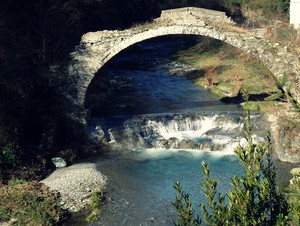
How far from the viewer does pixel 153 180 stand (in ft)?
58.1

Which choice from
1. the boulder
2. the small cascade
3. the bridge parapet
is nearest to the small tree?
the boulder

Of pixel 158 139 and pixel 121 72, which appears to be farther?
pixel 121 72

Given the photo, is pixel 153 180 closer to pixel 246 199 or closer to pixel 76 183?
pixel 76 183

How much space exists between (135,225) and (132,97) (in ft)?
45.6

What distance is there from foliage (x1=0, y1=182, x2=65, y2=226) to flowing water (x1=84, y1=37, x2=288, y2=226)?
5.63 feet

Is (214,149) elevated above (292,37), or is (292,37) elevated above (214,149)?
(292,37)

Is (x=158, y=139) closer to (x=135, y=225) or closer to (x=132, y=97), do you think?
(x=132, y=97)

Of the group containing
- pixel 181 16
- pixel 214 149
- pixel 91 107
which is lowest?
pixel 214 149

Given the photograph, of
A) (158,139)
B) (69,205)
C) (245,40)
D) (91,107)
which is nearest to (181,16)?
(245,40)

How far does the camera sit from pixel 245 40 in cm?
2050

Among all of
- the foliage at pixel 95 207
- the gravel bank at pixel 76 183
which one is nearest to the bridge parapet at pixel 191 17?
the gravel bank at pixel 76 183

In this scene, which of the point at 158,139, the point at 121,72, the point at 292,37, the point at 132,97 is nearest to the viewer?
the point at 158,139

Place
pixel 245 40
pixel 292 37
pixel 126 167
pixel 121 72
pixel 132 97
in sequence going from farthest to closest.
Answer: pixel 121 72 < pixel 132 97 < pixel 292 37 < pixel 245 40 < pixel 126 167

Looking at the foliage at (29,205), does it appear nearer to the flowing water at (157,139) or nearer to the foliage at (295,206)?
the flowing water at (157,139)
